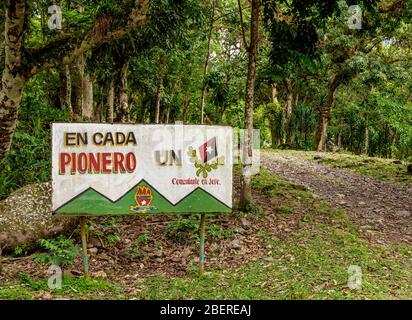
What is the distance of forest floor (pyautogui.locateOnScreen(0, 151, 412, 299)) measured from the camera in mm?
5285

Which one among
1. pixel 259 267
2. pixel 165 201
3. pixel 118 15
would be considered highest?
pixel 118 15

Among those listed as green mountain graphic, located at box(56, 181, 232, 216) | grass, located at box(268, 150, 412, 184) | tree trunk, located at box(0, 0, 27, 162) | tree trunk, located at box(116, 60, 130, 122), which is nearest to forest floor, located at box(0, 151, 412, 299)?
green mountain graphic, located at box(56, 181, 232, 216)

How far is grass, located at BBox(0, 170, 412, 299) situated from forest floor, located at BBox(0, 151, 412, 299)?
13 millimetres

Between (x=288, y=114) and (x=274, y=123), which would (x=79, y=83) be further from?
(x=274, y=123)

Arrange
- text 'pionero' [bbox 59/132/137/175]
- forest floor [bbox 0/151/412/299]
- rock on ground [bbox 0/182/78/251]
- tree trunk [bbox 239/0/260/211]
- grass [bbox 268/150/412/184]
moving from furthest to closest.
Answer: grass [bbox 268/150/412/184] → tree trunk [bbox 239/0/260/211] → rock on ground [bbox 0/182/78/251] → text 'pionero' [bbox 59/132/137/175] → forest floor [bbox 0/151/412/299]

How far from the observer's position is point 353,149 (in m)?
29.1

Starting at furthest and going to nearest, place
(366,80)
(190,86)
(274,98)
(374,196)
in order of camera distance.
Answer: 1. (274,98)
2. (190,86)
3. (366,80)
4. (374,196)

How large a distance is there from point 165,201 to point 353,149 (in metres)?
25.6

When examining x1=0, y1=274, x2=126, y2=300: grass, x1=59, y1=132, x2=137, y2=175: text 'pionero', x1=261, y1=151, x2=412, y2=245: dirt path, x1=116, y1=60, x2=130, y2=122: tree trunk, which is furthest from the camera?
x1=116, y1=60, x2=130, y2=122: tree trunk

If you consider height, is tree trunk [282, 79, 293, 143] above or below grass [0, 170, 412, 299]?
above

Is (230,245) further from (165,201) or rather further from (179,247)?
(165,201)

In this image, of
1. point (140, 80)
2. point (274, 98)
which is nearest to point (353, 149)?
point (274, 98)

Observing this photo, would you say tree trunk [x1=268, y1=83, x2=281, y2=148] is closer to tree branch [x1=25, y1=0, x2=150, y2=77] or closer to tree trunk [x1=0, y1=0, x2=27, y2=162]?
tree branch [x1=25, y1=0, x2=150, y2=77]

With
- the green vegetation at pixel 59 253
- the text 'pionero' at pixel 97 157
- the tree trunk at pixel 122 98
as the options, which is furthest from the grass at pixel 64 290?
the tree trunk at pixel 122 98
